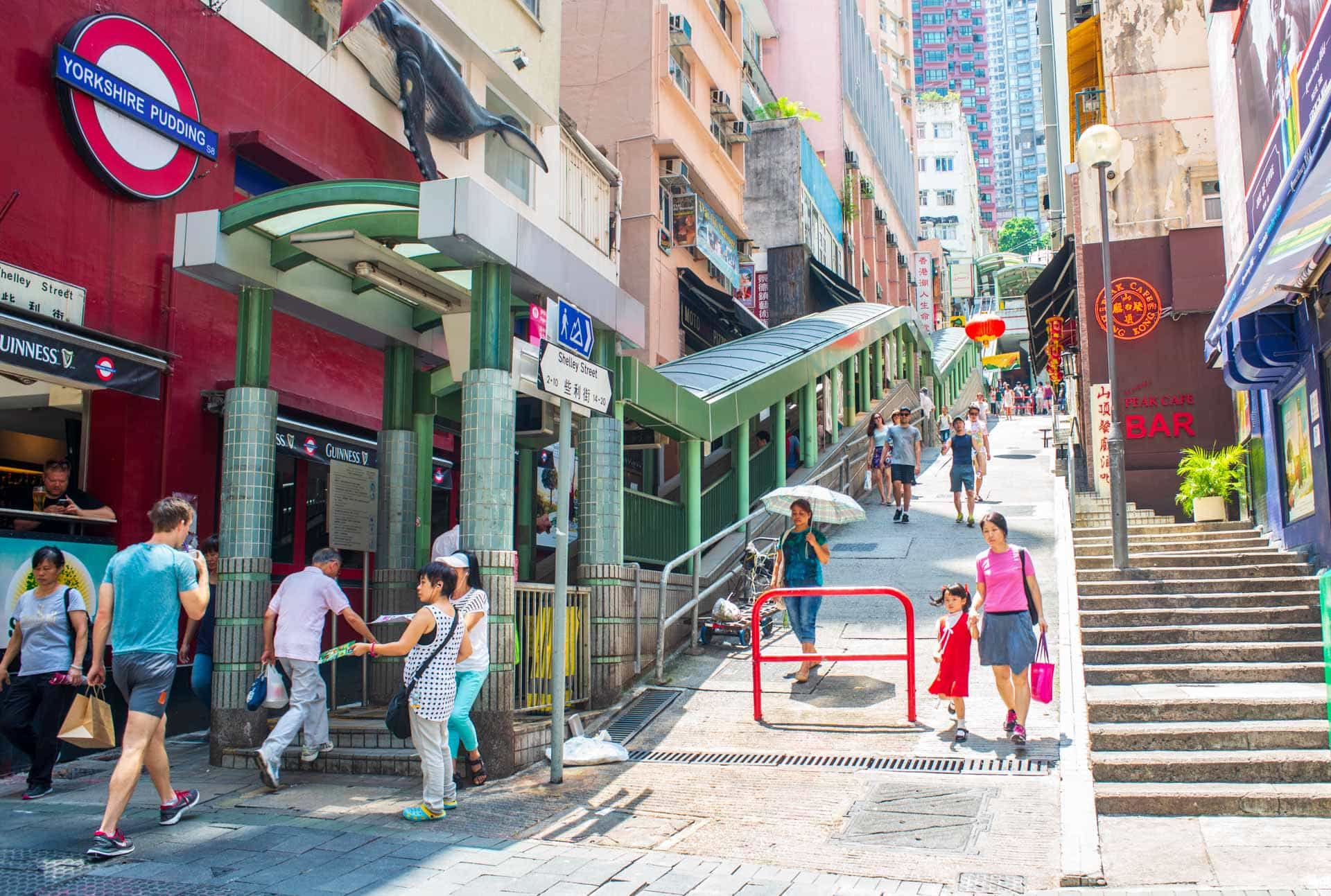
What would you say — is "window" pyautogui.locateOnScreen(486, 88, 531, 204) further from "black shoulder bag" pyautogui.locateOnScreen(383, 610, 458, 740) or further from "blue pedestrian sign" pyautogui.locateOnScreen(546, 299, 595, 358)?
"black shoulder bag" pyautogui.locateOnScreen(383, 610, 458, 740)

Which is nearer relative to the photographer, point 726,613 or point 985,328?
point 726,613

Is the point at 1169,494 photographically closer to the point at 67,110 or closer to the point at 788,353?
the point at 788,353

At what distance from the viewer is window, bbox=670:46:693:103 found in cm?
2389

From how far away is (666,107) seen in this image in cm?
2297

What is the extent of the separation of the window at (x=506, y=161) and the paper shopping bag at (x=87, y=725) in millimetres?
10273

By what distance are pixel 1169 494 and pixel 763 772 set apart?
1116 cm

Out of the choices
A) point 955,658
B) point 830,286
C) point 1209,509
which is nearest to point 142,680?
point 955,658

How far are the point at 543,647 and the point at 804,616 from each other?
7.78 feet

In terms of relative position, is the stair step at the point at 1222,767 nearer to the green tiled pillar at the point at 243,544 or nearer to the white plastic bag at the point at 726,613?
the white plastic bag at the point at 726,613

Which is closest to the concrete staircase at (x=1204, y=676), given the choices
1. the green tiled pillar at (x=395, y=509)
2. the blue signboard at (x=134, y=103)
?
the green tiled pillar at (x=395, y=509)

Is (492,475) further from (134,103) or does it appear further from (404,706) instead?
(134,103)

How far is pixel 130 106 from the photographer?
8828 mm

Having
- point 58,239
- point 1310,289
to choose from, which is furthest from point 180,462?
point 1310,289

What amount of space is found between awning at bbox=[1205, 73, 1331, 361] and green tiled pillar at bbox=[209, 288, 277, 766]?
23.2 feet
